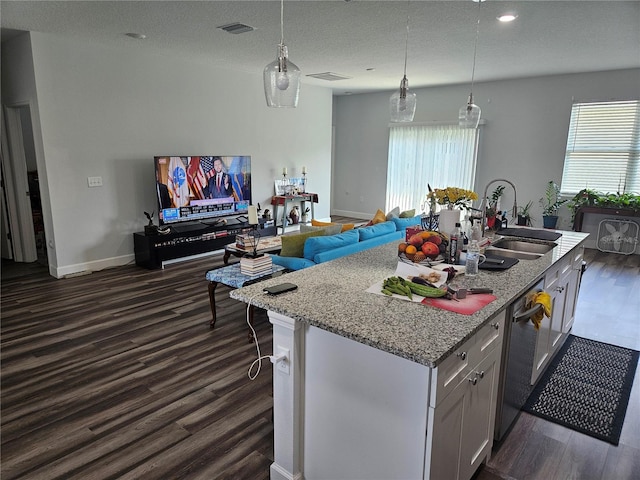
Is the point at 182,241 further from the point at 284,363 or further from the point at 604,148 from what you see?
the point at 604,148

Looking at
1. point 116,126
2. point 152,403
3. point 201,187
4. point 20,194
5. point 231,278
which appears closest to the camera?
point 152,403

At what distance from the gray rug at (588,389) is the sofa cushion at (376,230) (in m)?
1.85

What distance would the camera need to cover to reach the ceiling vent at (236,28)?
4.08m

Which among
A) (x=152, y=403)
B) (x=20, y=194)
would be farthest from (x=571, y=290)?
(x=20, y=194)

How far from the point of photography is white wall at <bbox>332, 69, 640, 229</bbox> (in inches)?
257

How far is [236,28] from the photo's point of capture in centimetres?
418

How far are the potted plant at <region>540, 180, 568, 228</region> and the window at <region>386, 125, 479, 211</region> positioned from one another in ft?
4.17

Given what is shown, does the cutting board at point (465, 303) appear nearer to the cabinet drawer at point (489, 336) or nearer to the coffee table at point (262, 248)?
the cabinet drawer at point (489, 336)

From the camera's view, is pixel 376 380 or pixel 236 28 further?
pixel 236 28

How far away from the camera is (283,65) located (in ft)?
6.79

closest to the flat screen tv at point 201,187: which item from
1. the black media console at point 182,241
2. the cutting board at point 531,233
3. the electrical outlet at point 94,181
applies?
the black media console at point 182,241

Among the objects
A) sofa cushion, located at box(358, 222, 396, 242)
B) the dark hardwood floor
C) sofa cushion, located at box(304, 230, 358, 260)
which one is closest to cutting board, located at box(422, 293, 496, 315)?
the dark hardwood floor

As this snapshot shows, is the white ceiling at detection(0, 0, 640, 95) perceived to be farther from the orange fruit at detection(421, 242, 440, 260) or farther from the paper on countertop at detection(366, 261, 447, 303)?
the paper on countertop at detection(366, 261, 447, 303)

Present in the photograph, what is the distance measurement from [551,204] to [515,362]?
18.9 feet
